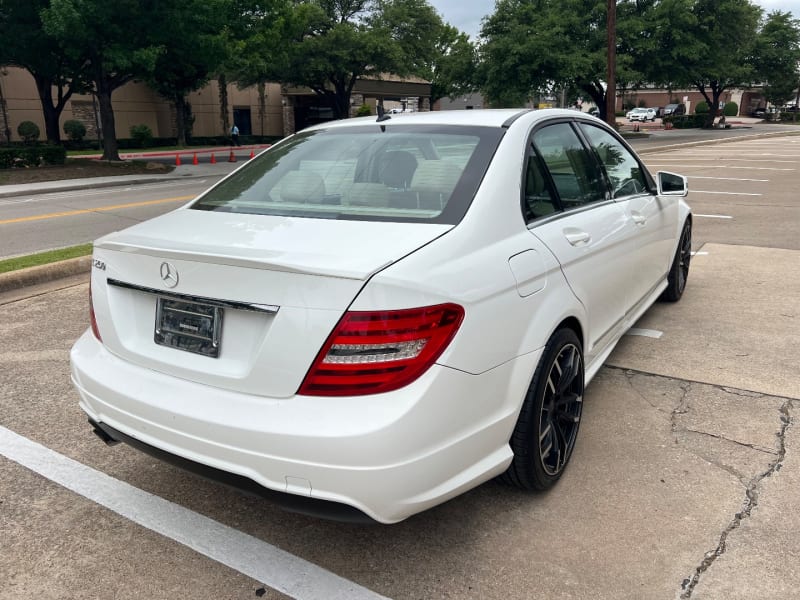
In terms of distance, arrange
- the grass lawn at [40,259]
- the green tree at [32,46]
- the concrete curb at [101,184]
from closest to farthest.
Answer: the grass lawn at [40,259]
the concrete curb at [101,184]
the green tree at [32,46]

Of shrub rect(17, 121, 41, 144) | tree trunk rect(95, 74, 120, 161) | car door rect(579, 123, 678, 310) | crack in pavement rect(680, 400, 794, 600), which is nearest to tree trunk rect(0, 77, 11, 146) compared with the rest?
shrub rect(17, 121, 41, 144)

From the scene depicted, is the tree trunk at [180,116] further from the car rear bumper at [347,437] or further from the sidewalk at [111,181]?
the car rear bumper at [347,437]

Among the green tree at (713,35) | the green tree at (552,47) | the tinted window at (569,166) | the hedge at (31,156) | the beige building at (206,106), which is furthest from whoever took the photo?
the green tree at (713,35)

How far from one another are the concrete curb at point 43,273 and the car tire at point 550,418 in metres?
5.57

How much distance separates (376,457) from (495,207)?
1125 millimetres

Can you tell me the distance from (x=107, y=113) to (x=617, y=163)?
24146mm

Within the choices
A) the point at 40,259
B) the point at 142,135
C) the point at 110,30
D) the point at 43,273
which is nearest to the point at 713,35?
the point at 142,135

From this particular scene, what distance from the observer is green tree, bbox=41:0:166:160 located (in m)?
18.8

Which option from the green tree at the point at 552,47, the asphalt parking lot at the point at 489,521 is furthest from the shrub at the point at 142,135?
the asphalt parking lot at the point at 489,521

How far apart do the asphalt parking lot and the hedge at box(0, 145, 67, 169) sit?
819 inches

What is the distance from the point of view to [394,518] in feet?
7.34

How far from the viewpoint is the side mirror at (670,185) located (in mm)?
4773

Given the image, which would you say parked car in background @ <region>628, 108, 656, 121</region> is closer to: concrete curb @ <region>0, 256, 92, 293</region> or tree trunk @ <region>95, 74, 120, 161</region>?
tree trunk @ <region>95, 74, 120, 161</region>

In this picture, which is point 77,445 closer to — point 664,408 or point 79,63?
point 664,408
